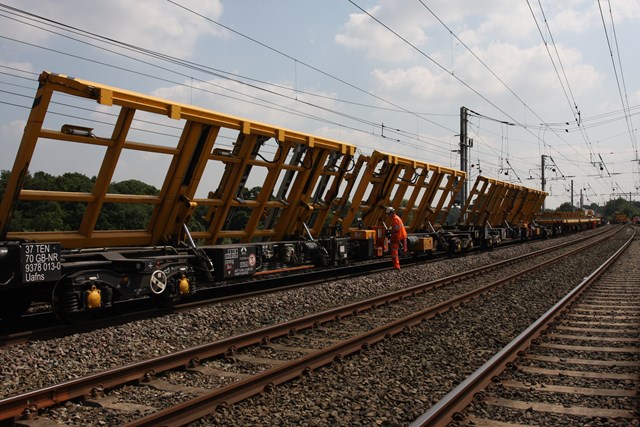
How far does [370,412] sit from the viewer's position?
4.43 metres

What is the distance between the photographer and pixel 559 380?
5.32 meters

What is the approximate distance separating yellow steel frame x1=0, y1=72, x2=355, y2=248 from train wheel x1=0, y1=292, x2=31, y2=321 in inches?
31.7

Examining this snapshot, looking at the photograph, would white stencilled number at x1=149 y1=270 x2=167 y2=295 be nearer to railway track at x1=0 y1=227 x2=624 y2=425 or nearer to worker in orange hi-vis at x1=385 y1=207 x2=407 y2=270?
railway track at x1=0 y1=227 x2=624 y2=425

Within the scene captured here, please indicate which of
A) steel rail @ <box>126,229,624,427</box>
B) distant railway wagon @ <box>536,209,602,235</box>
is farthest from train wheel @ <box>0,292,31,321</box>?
distant railway wagon @ <box>536,209,602,235</box>

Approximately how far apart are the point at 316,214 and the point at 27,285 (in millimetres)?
7202

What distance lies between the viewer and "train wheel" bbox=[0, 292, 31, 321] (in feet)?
22.3

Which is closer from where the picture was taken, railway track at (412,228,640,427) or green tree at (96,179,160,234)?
railway track at (412,228,640,427)

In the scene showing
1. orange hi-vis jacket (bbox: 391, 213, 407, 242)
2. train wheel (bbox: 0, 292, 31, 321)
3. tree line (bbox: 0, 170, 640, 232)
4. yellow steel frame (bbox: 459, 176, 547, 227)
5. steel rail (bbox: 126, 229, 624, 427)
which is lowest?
train wheel (bbox: 0, 292, 31, 321)

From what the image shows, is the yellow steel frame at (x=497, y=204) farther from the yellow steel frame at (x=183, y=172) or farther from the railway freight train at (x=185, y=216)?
the yellow steel frame at (x=183, y=172)

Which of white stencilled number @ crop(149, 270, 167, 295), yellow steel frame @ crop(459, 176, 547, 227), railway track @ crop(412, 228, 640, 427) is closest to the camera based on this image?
railway track @ crop(412, 228, 640, 427)

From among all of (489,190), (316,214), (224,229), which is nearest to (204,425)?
(224,229)

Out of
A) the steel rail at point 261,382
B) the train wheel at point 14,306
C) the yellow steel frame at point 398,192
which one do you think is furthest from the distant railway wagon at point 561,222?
the train wheel at point 14,306

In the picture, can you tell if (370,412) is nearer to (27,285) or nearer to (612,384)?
(612,384)

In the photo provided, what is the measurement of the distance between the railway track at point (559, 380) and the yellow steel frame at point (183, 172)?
5.38 metres
